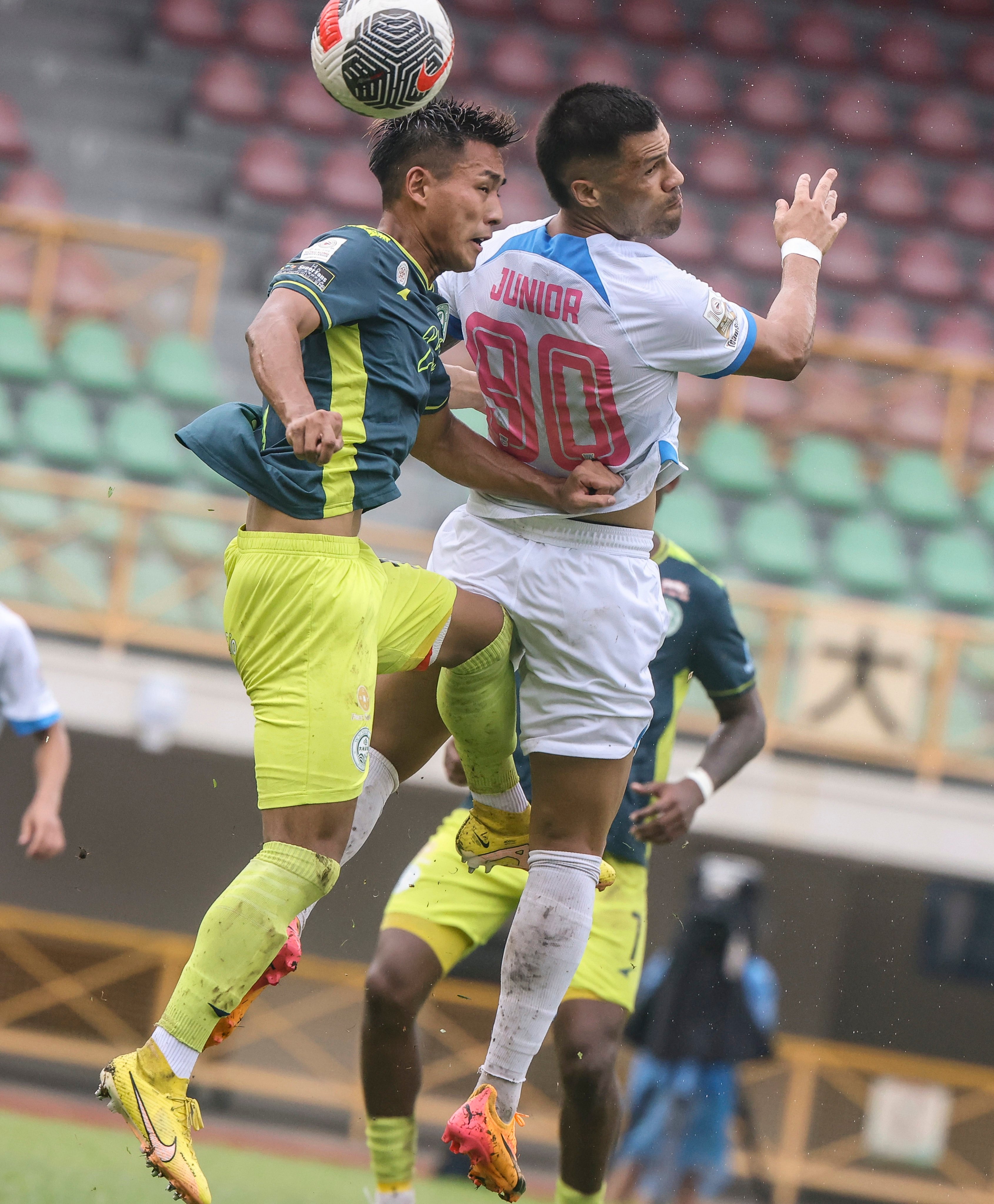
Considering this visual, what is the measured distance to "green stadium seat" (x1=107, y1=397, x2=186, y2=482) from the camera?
28.8 feet

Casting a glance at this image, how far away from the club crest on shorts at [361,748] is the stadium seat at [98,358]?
22.4 feet

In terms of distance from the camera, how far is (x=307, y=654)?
2.84 meters

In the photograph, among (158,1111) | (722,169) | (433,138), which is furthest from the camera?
(722,169)

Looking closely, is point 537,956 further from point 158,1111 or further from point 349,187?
point 349,187

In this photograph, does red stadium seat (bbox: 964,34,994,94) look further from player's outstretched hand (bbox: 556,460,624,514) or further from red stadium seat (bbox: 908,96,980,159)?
player's outstretched hand (bbox: 556,460,624,514)

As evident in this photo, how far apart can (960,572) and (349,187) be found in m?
5.05

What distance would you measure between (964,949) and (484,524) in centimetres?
528

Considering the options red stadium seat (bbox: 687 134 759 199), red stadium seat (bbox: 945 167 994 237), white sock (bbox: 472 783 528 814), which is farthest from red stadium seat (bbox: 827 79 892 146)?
white sock (bbox: 472 783 528 814)

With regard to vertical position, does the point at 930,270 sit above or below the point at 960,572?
above

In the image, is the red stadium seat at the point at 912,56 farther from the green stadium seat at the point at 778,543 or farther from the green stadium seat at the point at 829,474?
the green stadium seat at the point at 778,543

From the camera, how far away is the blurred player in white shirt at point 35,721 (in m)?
4.57

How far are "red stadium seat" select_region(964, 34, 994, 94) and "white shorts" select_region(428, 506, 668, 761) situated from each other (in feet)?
31.4

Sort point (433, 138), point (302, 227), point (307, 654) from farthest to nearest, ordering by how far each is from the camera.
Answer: point (302, 227), point (433, 138), point (307, 654)

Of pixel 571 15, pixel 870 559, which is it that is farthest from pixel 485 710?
pixel 571 15
